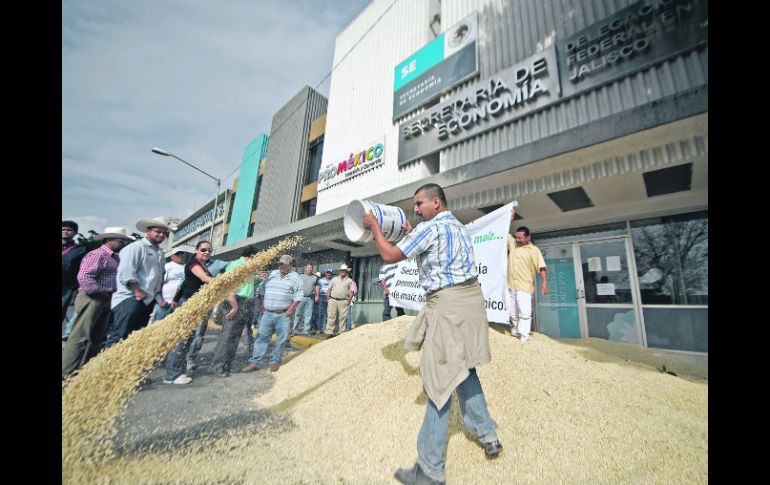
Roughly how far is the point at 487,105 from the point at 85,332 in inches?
275

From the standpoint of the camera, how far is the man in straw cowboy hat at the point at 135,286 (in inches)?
134

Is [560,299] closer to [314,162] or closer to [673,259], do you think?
[673,259]

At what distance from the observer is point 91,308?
3.24 meters

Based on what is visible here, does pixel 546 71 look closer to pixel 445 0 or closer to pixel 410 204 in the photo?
pixel 410 204

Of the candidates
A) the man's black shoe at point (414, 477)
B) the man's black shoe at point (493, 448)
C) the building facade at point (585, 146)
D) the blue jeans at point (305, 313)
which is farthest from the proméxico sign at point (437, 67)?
the man's black shoe at point (414, 477)

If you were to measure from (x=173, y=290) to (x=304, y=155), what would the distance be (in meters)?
10.5

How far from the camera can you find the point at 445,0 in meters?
7.98

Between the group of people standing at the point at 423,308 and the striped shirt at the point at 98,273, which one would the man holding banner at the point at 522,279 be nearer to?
the group of people standing at the point at 423,308

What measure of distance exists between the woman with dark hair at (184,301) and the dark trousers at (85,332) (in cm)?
75

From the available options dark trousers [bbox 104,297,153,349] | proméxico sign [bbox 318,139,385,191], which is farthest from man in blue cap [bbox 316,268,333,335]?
dark trousers [bbox 104,297,153,349]

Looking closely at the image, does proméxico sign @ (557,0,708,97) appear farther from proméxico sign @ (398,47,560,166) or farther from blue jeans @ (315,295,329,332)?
blue jeans @ (315,295,329,332)

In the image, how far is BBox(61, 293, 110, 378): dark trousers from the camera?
9.85ft

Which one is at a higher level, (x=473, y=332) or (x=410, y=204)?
(x=410, y=204)
